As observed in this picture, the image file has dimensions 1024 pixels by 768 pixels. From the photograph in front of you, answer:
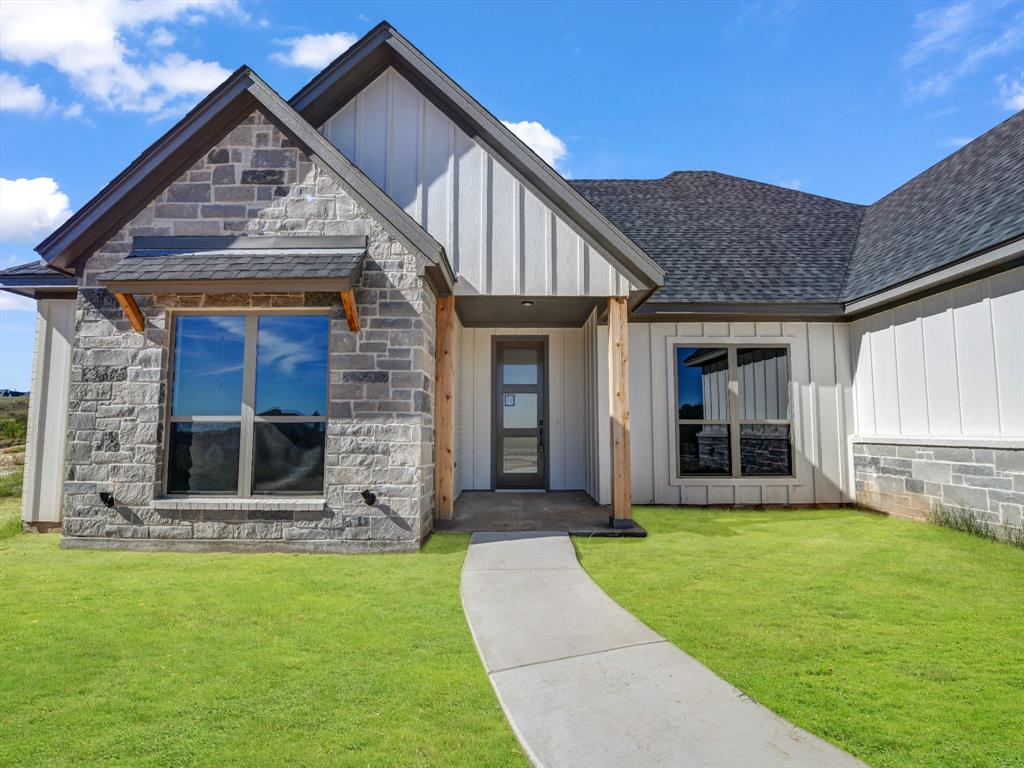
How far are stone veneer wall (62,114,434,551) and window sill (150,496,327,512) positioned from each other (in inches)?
0.8

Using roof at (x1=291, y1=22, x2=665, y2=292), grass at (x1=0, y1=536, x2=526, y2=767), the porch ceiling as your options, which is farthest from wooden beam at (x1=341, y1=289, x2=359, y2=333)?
roof at (x1=291, y1=22, x2=665, y2=292)

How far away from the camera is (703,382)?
9.27 m

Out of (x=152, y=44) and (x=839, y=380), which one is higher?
(x=152, y=44)

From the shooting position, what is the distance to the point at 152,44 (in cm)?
868

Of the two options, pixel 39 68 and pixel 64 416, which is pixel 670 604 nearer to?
pixel 64 416

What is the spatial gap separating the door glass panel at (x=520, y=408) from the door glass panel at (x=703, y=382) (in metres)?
2.67

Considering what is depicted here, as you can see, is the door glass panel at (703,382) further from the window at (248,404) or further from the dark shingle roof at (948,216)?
the window at (248,404)

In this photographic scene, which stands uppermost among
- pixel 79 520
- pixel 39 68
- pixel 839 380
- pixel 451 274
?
pixel 39 68

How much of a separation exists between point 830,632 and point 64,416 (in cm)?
866

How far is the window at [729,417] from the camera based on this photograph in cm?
914

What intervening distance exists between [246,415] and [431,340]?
2.21 metres

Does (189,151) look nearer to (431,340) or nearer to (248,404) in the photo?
(248,404)

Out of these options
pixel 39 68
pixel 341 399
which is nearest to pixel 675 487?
pixel 341 399


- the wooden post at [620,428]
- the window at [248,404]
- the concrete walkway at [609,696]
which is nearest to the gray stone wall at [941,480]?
the wooden post at [620,428]
